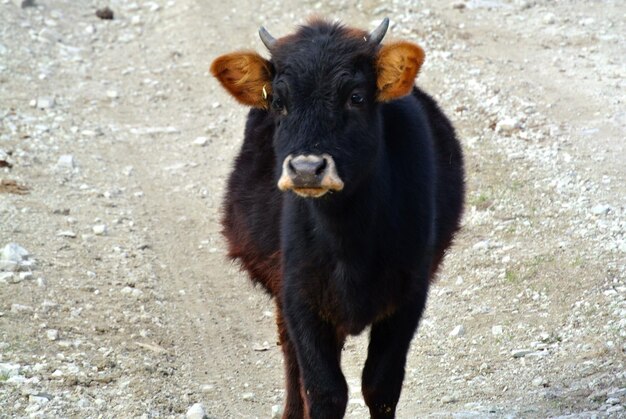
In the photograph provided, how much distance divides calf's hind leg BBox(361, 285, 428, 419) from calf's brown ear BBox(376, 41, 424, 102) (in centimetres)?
134

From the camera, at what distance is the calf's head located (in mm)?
6504

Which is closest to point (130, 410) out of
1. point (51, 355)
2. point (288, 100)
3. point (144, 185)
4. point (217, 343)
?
point (51, 355)

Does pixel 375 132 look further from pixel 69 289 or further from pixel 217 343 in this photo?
pixel 69 289

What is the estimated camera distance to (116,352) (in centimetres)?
929

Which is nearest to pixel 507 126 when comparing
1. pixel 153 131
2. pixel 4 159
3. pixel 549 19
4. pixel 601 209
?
pixel 601 209

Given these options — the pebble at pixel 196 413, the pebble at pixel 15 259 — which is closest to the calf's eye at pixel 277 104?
the pebble at pixel 196 413

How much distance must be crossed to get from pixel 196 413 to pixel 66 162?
232 inches

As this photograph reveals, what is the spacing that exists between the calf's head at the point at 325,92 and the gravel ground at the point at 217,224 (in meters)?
2.26

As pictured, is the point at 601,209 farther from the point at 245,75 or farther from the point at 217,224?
the point at 245,75

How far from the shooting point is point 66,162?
Result: 44.0ft

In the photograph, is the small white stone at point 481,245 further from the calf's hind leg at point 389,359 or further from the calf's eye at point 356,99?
the calf's eye at point 356,99

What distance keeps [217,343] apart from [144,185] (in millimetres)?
3758

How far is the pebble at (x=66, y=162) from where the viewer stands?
43.7ft

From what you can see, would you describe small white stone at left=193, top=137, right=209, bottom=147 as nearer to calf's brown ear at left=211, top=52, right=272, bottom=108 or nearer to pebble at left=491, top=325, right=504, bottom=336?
pebble at left=491, top=325, right=504, bottom=336
